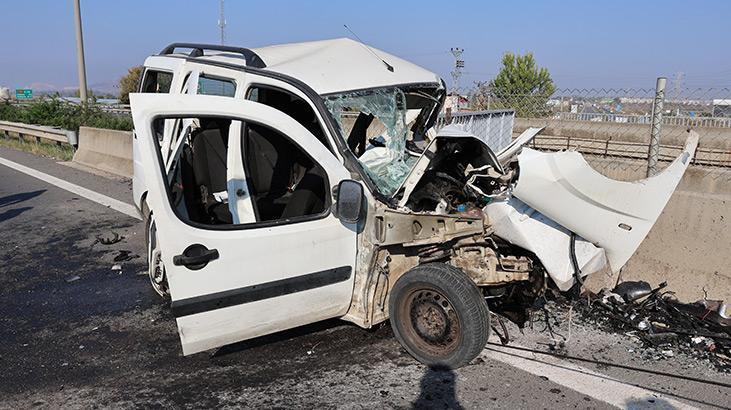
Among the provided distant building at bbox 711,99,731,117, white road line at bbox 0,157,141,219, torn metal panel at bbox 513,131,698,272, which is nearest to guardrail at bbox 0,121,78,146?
white road line at bbox 0,157,141,219

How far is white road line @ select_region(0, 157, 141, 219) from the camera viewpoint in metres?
8.61

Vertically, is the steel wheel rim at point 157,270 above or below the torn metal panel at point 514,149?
below

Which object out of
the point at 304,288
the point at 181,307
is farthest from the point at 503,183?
the point at 181,307

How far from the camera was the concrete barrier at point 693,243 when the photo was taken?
4465mm

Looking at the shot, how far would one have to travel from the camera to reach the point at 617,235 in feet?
11.5

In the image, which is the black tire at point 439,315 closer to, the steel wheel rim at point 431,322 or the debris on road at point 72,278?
the steel wheel rim at point 431,322

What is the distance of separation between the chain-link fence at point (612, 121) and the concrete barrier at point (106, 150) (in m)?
6.63

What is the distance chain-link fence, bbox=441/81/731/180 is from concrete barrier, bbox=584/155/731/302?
10.3ft

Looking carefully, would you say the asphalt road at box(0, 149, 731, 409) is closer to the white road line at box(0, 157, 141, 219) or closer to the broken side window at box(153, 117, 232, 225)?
the broken side window at box(153, 117, 232, 225)

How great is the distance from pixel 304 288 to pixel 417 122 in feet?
7.23

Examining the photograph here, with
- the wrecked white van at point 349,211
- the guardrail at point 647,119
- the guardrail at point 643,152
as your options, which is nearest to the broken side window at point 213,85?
the wrecked white van at point 349,211

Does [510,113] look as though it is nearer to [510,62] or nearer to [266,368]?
[266,368]

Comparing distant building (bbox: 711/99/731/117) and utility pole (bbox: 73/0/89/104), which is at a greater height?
utility pole (bbox: 73/0/89/104)

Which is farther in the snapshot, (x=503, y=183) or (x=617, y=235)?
(x=503, y=183)
